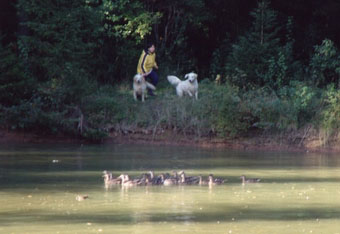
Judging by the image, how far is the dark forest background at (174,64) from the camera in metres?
30.1

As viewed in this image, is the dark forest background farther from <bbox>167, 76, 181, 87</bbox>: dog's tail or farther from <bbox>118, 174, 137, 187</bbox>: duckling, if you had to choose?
<bbox>118, 174, 137, 187</bbox>: duckling

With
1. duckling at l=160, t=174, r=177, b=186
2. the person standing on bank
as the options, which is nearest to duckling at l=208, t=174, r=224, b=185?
duckling at l=160, t=174, r=177, b=186

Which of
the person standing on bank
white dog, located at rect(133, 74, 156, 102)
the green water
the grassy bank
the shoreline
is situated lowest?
the green water

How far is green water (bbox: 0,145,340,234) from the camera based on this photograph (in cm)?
1599

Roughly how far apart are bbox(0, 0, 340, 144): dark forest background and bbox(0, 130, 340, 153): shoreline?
213 millimetres

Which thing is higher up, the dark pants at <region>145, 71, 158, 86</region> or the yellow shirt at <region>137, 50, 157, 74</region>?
the yellow shirt at <region>137, 50, 157, 74</region>

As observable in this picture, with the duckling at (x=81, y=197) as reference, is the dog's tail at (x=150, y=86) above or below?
above

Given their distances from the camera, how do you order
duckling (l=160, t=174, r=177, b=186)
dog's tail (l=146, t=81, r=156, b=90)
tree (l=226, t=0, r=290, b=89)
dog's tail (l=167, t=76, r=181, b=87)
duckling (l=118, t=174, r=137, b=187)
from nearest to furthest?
duckling (l=118, t=174, r=137, b=187) → duckling (l=160, t=174, r=177, b=186) → dog's tail (l=146, t=81, r=156, b=90) → dog's tail (l=167, t=76, r=181, b=87) → tree (l=226, t=0, r=290, b=89)

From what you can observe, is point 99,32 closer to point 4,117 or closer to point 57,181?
point 4,117

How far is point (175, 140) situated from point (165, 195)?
11.1 metres

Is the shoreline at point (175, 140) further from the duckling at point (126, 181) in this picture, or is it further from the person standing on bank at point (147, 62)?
the duckling at point (126, 181)

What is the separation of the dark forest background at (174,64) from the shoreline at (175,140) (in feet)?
0.70

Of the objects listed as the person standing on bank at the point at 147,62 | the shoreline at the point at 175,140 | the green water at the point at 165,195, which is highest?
the person standing on bank at the point at 147,62

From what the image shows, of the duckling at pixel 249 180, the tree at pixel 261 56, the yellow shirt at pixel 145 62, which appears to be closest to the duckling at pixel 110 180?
the duckling at pixel 249 180
